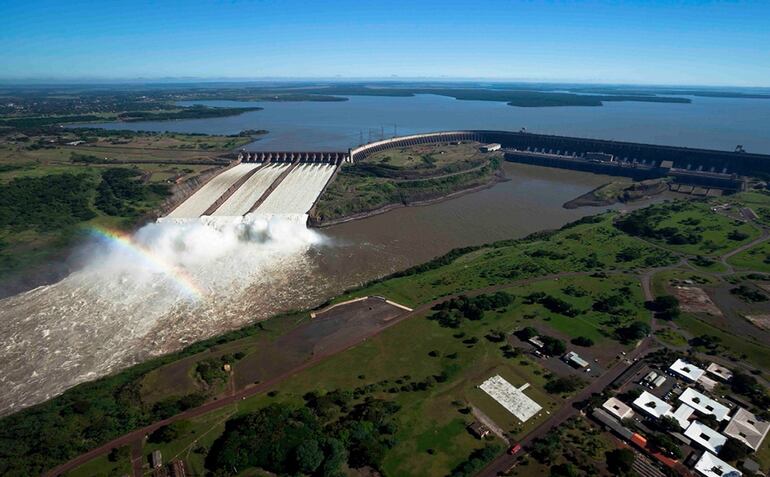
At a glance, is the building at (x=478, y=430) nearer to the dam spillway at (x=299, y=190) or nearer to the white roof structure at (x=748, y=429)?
the white roof structure at (x=748, y=429)

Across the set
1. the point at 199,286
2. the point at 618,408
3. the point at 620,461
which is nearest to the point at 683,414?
the point at 618,408

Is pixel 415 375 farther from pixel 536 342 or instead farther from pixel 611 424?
pixel 611 424

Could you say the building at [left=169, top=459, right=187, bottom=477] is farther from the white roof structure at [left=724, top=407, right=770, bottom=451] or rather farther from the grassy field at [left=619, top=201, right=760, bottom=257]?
the grassy field at [left=619, top=201, right=760, bottom=257]

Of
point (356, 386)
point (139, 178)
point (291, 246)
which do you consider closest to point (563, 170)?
point (291, 246)

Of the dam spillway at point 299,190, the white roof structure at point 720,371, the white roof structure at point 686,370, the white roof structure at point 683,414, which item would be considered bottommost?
the white roof structure at point 683,414

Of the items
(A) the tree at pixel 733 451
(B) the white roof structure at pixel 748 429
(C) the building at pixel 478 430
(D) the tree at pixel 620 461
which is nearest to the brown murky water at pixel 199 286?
(C) the building at pixel 478 430

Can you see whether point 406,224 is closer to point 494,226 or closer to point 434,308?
point 494,226
